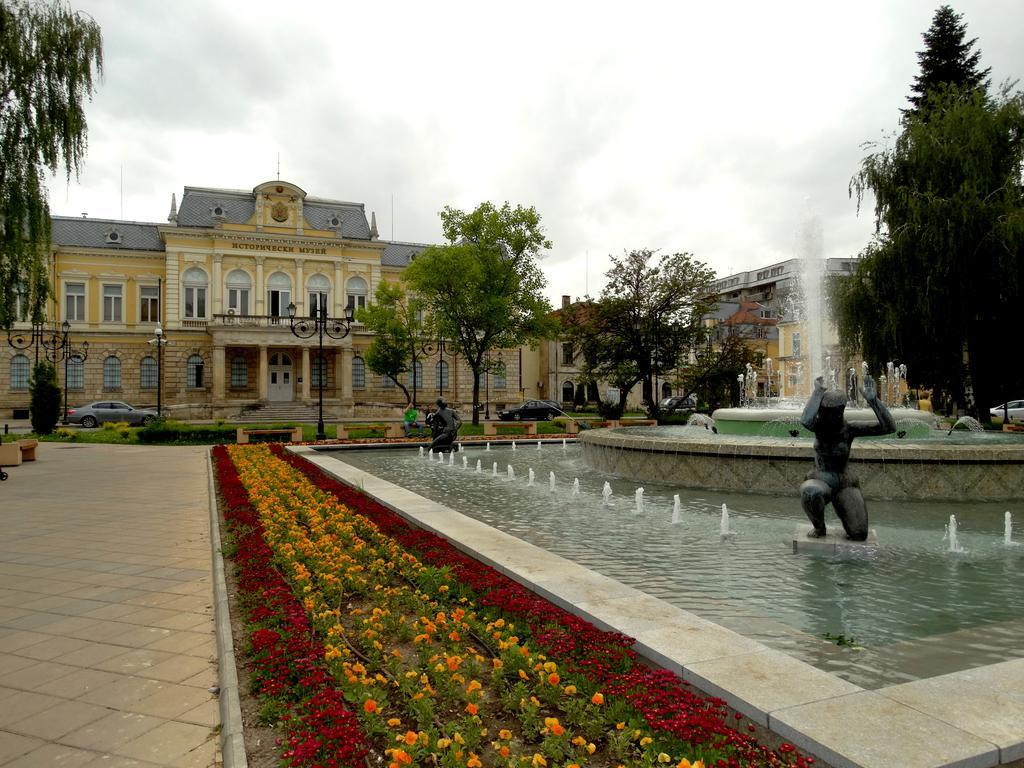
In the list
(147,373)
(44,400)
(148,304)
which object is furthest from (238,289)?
(44,400)

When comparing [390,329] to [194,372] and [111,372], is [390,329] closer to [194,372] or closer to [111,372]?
[194,372]

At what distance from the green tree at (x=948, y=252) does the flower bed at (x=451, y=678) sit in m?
25.9

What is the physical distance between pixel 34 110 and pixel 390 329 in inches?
1029

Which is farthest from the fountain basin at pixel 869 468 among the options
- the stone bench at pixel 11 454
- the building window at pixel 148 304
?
the building window at pixel 148 304

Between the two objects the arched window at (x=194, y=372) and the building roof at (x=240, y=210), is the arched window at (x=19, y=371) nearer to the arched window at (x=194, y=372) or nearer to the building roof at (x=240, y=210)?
the arched window at (x=194, y=372)

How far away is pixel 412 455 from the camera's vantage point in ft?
69.5

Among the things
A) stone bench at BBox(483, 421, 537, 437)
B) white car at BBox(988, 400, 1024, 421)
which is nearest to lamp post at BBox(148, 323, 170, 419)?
stone bench at BBox(483, 421, 537, 437)

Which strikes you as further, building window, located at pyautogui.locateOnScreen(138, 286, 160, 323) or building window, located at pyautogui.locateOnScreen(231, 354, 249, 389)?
building window, located at pyautogui.locateOnScreen(138, 286, 160, 323)

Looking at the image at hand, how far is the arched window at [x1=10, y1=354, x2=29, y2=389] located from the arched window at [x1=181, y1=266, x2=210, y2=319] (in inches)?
425

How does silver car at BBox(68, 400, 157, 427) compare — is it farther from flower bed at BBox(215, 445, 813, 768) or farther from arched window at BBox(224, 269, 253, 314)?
flower bed at BBox(215, 445, 813, 768)

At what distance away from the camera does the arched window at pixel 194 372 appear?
1945 inches

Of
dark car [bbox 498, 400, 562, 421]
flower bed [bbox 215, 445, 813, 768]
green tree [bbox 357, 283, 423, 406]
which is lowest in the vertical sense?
flower bed [bbox 215, 445, 813, 768]

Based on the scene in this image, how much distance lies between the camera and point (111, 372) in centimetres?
4962

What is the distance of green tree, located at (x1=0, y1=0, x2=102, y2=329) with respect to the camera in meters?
17.6
